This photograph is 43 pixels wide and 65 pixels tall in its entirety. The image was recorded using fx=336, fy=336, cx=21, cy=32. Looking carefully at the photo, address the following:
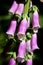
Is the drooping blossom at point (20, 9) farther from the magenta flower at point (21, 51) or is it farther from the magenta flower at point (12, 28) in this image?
the magenta flower at point (21, 51)

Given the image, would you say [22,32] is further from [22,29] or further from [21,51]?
[21,51]

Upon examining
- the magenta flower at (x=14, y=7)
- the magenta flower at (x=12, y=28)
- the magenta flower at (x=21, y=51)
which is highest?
the magenta flower at (x=14, y=7)

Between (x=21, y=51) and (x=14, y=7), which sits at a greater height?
(x=14, y=7)

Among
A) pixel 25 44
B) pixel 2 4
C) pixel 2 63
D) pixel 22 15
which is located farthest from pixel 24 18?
pixel 2 4

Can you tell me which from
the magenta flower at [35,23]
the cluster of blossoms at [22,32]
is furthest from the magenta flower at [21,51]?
the magenta flower at [35,23]

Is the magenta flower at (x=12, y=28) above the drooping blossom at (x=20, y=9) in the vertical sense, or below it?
below

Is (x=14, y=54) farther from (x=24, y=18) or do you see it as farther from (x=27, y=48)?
(x=24, y=18)

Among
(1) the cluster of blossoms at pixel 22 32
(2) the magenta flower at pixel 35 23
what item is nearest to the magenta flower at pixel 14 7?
(1) the cluster of blossoms at pixel 22 32

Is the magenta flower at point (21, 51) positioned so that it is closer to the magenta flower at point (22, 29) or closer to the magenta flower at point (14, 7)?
the magenta flower at point (22, 29)

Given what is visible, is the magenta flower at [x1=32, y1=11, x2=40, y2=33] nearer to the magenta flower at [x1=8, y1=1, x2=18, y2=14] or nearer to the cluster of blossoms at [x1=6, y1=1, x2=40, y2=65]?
the cluster of blossoms at [x1=6, y1=1, x2=40, y2=65]

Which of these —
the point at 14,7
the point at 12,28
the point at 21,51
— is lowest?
the point at 21,51

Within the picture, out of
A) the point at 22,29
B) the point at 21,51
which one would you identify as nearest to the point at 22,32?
the point at 22,29
